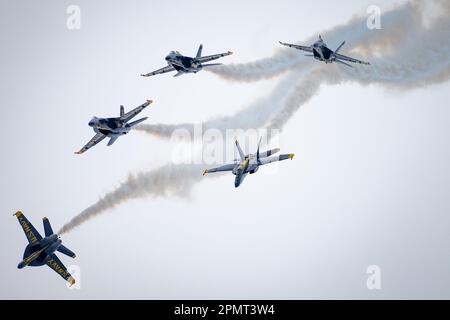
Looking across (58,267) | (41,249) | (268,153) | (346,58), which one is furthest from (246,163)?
(58,267)

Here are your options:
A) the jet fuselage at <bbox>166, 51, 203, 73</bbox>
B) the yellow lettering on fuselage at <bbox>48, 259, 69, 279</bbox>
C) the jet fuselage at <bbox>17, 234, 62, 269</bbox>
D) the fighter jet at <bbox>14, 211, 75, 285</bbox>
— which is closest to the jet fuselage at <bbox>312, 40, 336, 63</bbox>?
the jet fuselage at <bbox>166, 51, 203, 73</bbox>

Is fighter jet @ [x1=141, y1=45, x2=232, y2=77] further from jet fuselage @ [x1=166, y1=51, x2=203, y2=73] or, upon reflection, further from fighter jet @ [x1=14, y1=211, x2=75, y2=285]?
fighter jet @ [x1=14, y1=211, x2=75, y2=285]

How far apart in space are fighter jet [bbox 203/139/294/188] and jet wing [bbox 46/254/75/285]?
80.7 feet

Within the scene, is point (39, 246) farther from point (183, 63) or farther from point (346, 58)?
point (346, 58)

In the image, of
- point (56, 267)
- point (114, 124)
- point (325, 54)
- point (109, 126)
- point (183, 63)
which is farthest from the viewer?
point (183, 63)

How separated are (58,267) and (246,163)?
103ft

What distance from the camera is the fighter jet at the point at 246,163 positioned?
280ft

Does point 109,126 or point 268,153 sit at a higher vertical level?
point 109,126

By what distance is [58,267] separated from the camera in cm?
9312

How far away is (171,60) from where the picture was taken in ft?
320

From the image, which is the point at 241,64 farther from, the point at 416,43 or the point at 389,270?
the point at 389,270

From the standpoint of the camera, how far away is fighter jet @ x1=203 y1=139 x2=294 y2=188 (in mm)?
85250

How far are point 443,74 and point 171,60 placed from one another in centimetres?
3864
